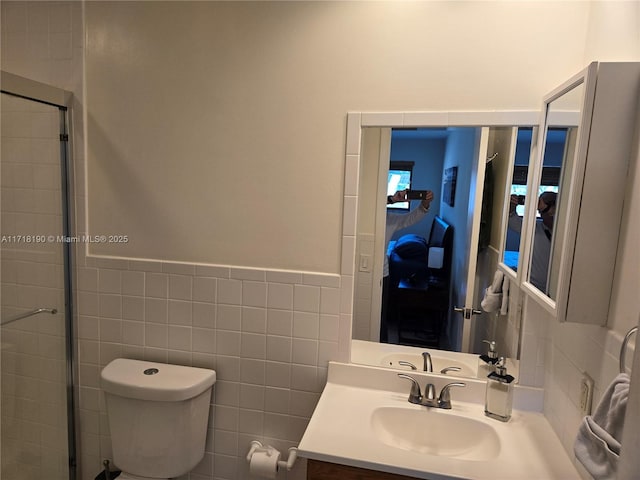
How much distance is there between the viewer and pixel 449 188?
4.76ft

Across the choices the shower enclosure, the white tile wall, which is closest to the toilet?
the white tile wall

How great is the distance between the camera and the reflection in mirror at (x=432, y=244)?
143cm

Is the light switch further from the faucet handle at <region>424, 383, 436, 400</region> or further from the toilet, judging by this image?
the toilet

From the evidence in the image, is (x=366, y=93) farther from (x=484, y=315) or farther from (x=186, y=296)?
(x=186, y=296)

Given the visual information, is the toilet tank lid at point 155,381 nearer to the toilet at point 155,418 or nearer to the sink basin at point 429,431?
the toilet at point 155,418

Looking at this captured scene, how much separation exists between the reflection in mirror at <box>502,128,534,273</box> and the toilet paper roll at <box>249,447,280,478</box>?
1116 millimetres

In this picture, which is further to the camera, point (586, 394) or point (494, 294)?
point (494, 294)

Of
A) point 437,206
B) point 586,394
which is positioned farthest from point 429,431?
point 437,206

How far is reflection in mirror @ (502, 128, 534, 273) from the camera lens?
138 cm

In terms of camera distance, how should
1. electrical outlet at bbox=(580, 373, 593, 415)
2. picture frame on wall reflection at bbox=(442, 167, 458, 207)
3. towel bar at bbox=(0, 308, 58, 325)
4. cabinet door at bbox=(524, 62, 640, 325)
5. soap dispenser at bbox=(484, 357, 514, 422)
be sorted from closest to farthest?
1. cabinet door at bbox=(524, 62, 640, 325)
2. electrical outlet at bbox=(580, 373, 593, 415)
3. soap dispenser at bbox=(484, 357, 514, 422)
4. picture frame on wall reflection at bbox=(442, 167, 458, 207)
5. towel bar at bbox=(0, 308, 58, 325)

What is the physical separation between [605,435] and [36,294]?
6.60 ft

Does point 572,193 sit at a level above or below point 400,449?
above

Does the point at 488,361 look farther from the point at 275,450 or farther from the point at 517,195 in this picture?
the point at 275,450

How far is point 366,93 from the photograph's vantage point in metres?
1.45
